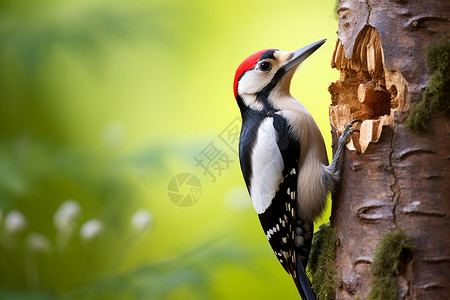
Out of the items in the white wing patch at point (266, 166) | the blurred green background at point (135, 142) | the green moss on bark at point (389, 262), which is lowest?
the green moss on bark at point (389, 262)

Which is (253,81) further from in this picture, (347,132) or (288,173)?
(347,132)

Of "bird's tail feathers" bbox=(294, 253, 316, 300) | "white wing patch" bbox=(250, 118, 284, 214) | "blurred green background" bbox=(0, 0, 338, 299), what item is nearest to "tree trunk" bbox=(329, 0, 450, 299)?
"bird's tail feathers" bbox=(294, 253, 316, 300)

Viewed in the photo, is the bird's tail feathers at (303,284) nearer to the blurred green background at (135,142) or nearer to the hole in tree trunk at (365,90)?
the hole in tree trunk at (365,90)

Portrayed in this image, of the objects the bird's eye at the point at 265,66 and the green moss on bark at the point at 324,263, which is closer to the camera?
the green moss on bark at the point at 324,263

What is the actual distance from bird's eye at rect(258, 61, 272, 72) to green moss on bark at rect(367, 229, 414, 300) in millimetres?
735

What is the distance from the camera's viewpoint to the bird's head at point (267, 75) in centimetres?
160

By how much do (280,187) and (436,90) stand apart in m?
0.58

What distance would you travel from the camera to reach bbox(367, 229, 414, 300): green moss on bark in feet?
3.50

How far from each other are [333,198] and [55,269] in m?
2.26

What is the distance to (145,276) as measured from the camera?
231cm

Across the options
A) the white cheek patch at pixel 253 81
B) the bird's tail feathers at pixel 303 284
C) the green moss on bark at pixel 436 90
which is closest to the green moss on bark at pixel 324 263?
the bird's tail feathers at pixel 303 284

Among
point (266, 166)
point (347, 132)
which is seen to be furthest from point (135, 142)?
point (347, 132)

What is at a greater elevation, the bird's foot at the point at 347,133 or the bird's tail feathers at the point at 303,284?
the bird's foot at the point at 347,133

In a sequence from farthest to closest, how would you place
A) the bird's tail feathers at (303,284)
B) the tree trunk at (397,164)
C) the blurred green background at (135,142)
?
the blurred green background at (135,142) → the bird's tail feathers at (303,284) → the tree trunk at (397,164)
